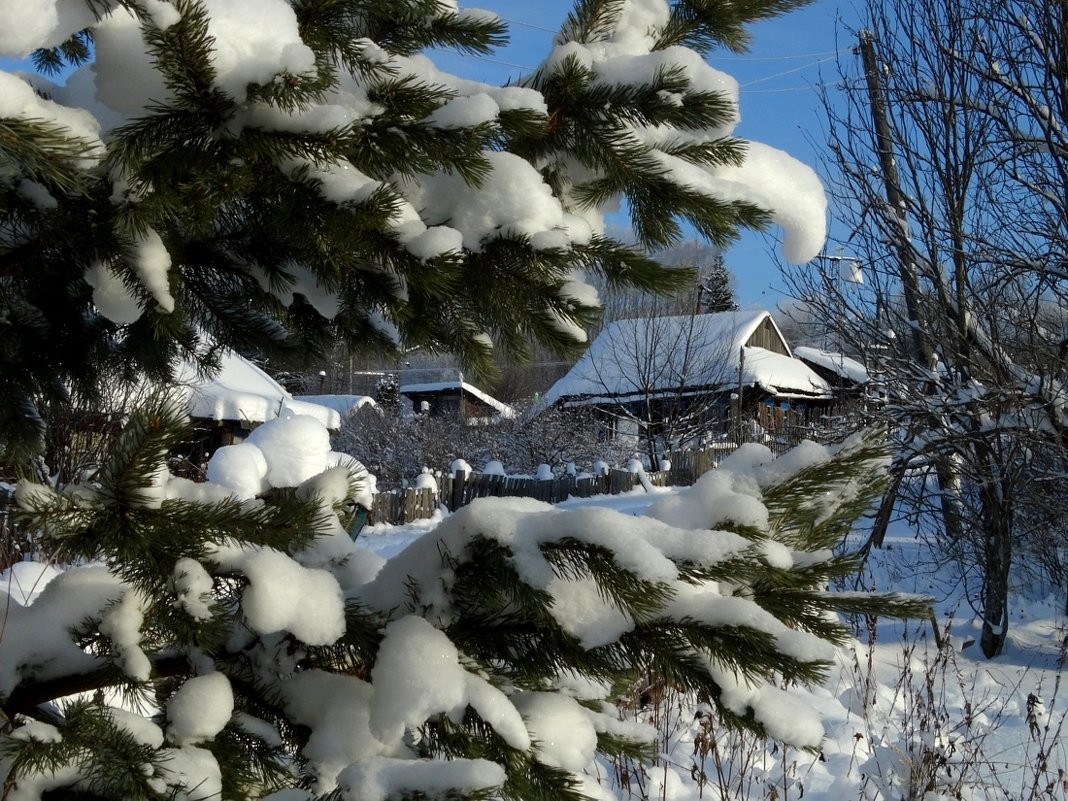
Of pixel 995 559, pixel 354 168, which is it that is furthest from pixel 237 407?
pixel 354 168

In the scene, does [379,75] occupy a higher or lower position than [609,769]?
higher

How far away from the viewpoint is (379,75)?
1.26m

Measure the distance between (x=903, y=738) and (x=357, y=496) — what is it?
402 centimetres

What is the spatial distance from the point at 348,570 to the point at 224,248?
2.26ft

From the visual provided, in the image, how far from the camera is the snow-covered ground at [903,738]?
11.9ft

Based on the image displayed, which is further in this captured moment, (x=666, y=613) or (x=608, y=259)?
(x=608, y=259)

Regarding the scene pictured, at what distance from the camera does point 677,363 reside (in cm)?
2414

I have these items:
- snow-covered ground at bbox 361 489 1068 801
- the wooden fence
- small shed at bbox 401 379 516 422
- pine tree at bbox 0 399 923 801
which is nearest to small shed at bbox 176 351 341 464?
the wooden fence

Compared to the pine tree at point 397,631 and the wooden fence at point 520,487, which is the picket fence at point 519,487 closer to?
the wooden fence at point 520,487

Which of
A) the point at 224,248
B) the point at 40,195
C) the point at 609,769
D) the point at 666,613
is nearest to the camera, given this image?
the point at 666,613

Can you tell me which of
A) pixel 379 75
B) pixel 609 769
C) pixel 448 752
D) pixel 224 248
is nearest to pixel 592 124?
pixel 379 75

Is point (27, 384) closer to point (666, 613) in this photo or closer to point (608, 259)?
point (608, 259)

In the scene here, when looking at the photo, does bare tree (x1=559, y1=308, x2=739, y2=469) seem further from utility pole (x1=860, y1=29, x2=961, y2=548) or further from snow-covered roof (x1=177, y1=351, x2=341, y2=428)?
utility pole (x1=860, y1=29, x2=961, y2=548)

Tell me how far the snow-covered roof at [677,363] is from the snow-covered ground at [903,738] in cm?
1565
